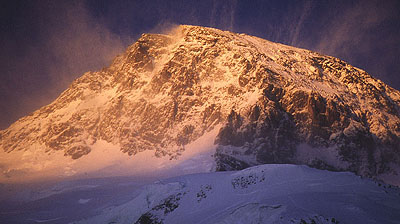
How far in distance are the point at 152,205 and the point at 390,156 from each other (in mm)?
92209

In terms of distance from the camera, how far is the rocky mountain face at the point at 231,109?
70.9 meters

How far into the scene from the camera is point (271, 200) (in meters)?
11.6

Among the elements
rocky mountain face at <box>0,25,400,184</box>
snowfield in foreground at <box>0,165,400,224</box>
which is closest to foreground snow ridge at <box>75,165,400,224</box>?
snowfield in foreground at <box>0,165,400,224</box>

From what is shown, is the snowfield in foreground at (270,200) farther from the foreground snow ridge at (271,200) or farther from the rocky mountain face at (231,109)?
the rocky mountain face at (231,109)

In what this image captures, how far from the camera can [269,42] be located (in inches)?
4390

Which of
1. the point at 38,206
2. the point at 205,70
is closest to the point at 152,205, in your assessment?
the point at 38,206

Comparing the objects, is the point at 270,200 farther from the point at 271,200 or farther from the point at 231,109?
the point at 231,109

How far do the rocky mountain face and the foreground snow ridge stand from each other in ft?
131

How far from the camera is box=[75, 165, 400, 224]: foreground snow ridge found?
31.4ft

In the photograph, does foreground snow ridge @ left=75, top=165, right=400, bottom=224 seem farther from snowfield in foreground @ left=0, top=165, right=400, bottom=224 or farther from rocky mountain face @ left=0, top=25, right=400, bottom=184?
rocky mountain face @ left=0, top=25, right=400, bottom=184

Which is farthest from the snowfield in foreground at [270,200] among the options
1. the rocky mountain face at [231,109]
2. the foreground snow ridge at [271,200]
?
the rocky mountain face at [231,109]

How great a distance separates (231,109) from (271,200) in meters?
65.6

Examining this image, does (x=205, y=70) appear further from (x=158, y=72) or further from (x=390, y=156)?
(x=390, y=156)

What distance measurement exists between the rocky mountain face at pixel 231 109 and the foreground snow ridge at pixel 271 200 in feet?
131
